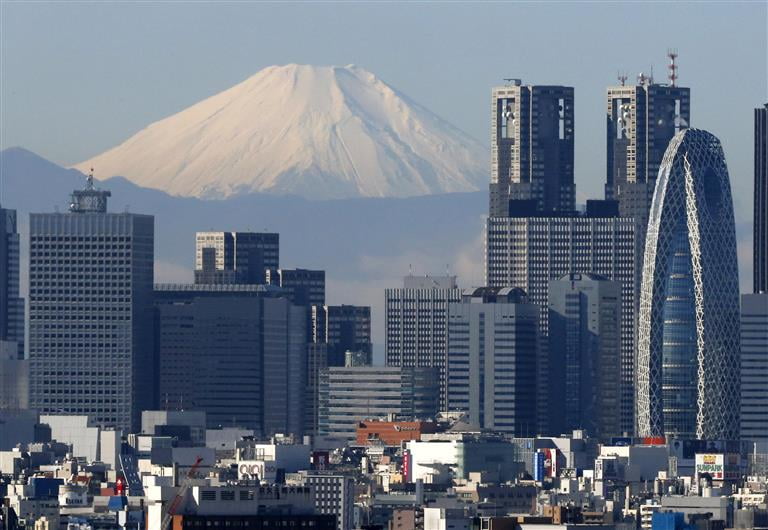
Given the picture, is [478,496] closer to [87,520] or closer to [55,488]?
[55,488]

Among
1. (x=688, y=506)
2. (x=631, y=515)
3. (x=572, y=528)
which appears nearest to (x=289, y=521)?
(x=572, y=528)

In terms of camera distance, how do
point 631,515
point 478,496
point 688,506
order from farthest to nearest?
point 478,496, point 688,506, point 631,515

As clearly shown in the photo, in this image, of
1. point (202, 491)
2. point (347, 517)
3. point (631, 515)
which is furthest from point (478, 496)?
point (202, 491)

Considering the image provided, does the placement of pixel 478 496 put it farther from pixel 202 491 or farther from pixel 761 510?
pixel 202 491

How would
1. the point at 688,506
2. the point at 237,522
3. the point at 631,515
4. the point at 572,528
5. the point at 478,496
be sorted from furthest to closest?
the point at 478,496, the point at 688,506, the point at 631,515, the point at 572,528, the point at 237,522

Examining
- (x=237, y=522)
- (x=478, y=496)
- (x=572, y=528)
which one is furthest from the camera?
(x=478, y=496)

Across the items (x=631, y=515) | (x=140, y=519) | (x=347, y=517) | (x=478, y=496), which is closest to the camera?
(x=140, y=519)

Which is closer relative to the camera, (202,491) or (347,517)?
(202,491)

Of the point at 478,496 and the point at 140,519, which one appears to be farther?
the point at 478,496
